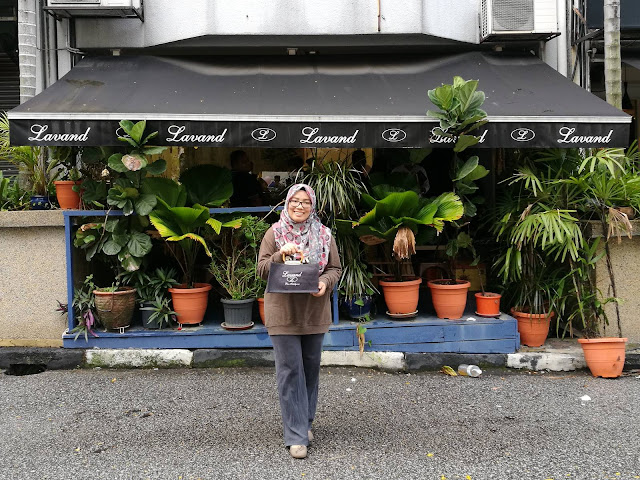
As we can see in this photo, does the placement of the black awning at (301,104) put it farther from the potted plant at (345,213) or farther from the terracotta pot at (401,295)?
the terracotta pot at (401,295)

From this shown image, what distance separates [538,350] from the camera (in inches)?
251

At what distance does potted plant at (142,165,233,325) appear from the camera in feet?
19.9

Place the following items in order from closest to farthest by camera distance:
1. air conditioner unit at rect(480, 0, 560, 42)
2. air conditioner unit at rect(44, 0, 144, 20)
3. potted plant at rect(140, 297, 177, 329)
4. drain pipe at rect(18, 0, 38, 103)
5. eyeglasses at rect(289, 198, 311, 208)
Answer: eyeglasses at rect(289, 198, 311, 208)
potted plant at rect(140, 297, 177, 329)
air conditioner unit at rect(44, 0, 144, 20)
drain pipe at rect(18, 0, 38, 103)
air conditioner unit at rect(480, 0, 560, 42)

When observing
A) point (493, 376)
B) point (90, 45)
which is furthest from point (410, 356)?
point (90, 45)

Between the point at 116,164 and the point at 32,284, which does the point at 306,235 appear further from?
the point at 32,284

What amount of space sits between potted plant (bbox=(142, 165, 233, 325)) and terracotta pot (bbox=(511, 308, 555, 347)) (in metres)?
3.21

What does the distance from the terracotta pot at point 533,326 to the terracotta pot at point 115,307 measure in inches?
155

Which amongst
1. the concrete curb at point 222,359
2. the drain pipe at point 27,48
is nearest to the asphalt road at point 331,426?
Result: the concrete curb at point 222,359

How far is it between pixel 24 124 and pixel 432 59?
15.1 feet

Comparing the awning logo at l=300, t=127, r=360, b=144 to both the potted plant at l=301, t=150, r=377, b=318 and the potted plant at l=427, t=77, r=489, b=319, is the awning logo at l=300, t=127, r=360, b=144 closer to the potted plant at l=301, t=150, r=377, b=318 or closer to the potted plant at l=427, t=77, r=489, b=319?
the potted plant at l=301, t=150, r=377, b=318

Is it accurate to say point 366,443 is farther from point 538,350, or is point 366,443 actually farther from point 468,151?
point 468,151

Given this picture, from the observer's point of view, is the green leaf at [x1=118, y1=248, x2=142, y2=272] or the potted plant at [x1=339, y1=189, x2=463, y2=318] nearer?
the potted plant at [x1=339, y1=189, x2=463, y2=318]

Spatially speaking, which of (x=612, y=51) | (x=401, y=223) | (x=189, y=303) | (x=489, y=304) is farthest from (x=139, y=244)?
(x=612, y=51)

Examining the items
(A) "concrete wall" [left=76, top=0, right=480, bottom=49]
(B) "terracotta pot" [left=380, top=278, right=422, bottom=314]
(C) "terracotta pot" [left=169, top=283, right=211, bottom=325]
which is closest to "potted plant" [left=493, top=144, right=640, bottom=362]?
(B) "terracotta pot" [left=380, top=278, right=422, bottom=314]
